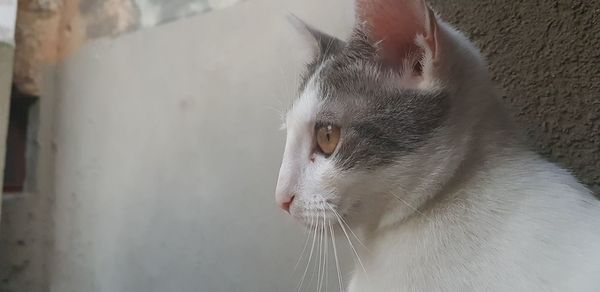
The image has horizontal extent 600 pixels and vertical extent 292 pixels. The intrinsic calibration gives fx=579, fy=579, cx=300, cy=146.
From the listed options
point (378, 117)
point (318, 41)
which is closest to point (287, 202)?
point (378, 117)

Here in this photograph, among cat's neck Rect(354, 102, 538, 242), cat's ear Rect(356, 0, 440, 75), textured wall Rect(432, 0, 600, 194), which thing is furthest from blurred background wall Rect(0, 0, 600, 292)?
cat's ear Rect(356, 0, 440, 75)

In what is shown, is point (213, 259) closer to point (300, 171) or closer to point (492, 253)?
point (300, 171)

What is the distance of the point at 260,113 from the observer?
130 cm

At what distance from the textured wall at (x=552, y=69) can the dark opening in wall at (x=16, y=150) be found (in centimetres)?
149

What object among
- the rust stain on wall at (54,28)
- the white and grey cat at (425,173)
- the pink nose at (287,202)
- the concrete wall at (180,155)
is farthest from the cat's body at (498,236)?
the rust stain on wall at (54,28)

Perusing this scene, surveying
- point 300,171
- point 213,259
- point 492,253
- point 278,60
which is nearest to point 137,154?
point 213,259

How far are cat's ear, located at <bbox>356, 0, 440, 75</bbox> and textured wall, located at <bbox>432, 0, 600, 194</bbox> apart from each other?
312 mm

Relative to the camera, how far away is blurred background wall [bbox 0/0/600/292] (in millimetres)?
881

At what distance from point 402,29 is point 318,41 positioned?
0.60 feet

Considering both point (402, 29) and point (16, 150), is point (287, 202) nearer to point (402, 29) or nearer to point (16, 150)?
point (402, 29)

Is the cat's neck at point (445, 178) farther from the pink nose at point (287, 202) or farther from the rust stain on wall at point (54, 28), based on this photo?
the rust stain on wall at point (54, 28)

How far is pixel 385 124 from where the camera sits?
65 cm

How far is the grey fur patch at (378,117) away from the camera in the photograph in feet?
2.10

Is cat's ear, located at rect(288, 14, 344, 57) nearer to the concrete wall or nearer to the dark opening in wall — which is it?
the concrete wall
